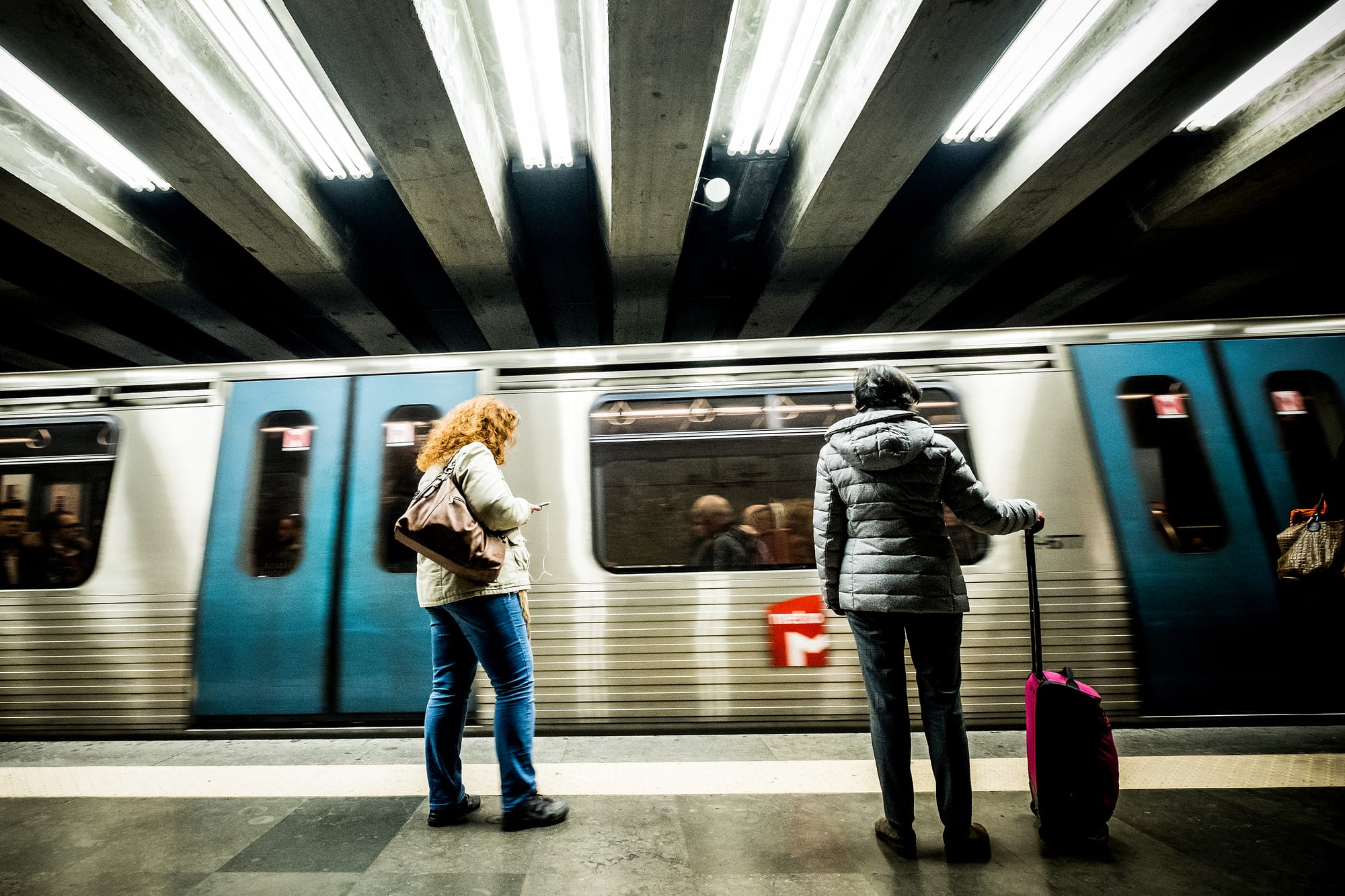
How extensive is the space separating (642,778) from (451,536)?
1.48 m

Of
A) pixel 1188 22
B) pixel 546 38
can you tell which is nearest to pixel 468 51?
pixel 546 38

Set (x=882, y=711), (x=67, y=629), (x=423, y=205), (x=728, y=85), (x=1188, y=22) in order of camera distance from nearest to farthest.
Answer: (x=882, y=711) → (x=1188, y=22) → (x=67, y=629) → (x=728, y=85) → (x=423, y=205)

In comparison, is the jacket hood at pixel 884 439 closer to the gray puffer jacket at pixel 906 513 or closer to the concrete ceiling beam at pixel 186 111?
the gray puffer jacket at pixel 906 513

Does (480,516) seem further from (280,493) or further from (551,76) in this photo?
(551,76)

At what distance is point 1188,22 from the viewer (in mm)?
2920

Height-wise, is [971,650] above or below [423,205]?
below

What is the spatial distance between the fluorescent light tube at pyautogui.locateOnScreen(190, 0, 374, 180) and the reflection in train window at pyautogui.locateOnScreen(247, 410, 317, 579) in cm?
195

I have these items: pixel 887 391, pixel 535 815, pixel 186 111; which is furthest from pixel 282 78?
pixel 535 815

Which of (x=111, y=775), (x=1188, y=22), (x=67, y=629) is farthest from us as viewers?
(x=67, y=629)

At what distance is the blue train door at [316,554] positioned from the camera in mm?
3088

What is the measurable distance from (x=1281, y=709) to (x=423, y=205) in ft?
21.0

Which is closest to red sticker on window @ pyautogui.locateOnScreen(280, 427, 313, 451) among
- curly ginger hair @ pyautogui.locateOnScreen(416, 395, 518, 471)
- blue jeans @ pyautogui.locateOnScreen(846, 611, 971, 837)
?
curly ginger hair @ pyautogui.locateOnScreen(416, 395, 518, 471)

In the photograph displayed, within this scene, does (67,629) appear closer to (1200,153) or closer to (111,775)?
(111,775)

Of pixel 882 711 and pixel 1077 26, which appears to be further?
pixel 1077 26
